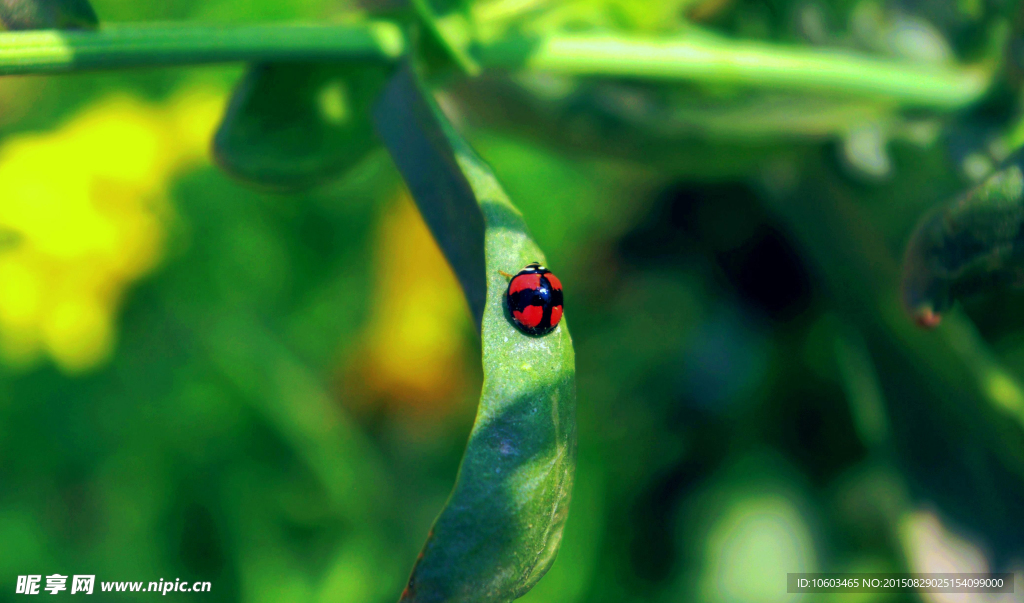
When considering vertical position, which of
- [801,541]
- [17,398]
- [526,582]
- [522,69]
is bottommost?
[801,541]

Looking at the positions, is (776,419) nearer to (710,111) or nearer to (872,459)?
(872,459)

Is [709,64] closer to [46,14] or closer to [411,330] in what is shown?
[46,14]

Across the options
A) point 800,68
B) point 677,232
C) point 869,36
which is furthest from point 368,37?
point 677,232

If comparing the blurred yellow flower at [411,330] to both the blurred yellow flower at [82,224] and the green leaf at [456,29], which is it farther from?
the green leaf at [456,29]

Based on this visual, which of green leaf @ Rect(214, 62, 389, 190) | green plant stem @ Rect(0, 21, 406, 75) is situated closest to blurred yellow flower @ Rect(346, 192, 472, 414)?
green leaf @ Rect(214, 62, 389, 190)

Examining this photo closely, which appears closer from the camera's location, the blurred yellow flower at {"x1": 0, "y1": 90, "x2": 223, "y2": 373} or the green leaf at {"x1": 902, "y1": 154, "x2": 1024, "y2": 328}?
the green leaf at {"x1": 902, "y1": 154, "x2": 1024, "y2": 328}

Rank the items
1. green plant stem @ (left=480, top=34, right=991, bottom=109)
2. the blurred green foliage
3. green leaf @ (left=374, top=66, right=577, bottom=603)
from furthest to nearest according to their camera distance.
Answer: the blurred green foliage, green plant stem @ (left=480, top=34, right=991, bottom=109), green leaf @ (left=374, top=66, right=577, bottom=603)

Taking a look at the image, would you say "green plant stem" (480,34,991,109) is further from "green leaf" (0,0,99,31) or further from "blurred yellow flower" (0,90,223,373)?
"blurred yellow flower" (0,90,223,373)
